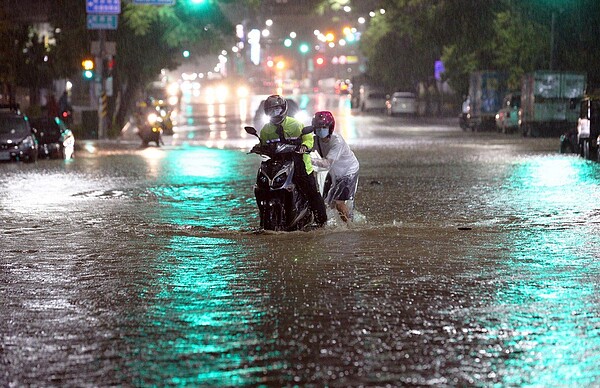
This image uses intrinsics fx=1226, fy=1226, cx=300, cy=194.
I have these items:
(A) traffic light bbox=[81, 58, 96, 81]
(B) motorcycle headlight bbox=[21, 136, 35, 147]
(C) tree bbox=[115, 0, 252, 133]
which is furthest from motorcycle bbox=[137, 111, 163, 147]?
(B) motorcycle headlight bbox=[21, 136, 35, 147]

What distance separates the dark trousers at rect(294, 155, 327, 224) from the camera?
13641mm

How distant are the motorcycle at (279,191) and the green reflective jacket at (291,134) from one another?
107mm

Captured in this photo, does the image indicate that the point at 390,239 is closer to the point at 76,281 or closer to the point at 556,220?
the point at 556,220

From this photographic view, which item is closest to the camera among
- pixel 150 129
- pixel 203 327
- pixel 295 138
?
pixel 203 327

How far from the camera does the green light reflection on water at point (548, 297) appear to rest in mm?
7094

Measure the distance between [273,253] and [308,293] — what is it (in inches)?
101

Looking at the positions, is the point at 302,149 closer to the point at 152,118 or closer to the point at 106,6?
the point at 152,118

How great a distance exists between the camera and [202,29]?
158ft

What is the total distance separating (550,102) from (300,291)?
37.4 metres

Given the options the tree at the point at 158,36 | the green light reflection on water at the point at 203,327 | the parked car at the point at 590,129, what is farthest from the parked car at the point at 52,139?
the green light reflection on water at the point at 203,327

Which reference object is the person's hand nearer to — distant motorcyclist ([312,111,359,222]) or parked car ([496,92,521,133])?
distant motorcyclist ([312,111,359,222])

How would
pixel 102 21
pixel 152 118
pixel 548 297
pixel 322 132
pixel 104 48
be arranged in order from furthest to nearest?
pixel 104 48 → pixel 102 21 → pixel 152 118 → pixel 322 132 → pixel 548 297

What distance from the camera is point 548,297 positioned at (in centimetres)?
952

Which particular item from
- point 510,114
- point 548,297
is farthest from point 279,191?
point 510,114
